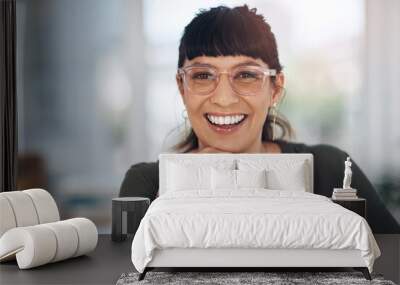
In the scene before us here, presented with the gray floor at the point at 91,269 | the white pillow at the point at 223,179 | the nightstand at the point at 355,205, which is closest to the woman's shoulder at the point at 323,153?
the nightstand at the point at 355,205

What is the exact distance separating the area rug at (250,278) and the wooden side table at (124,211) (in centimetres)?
172

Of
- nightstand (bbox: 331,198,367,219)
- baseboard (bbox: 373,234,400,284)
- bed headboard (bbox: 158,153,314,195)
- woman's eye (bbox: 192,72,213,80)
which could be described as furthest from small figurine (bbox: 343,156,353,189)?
woman's eye (bbox: 192,72,213,80)

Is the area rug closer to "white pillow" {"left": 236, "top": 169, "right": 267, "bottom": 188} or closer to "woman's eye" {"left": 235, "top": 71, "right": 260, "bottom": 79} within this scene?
"white pillow" {"left": 236, "top": 169, "right": 267, "bottom": 188}

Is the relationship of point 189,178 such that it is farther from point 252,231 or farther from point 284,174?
point 252,231

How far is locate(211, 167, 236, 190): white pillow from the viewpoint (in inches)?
268

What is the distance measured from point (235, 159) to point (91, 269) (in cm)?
236

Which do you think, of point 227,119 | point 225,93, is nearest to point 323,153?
point 227,119

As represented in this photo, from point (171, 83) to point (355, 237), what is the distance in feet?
10.8

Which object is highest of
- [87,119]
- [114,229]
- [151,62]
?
[151,62]

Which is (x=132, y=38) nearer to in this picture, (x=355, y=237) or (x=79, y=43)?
(x=79, y=43)

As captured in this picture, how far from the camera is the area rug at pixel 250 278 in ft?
16.4

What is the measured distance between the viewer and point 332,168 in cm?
759

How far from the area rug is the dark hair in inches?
99.3

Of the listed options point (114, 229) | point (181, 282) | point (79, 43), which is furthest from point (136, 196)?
point (181, 282)
